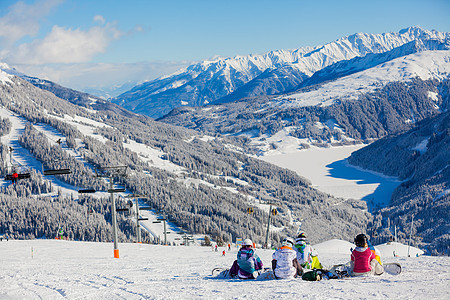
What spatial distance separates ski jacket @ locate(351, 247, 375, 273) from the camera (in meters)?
18.1

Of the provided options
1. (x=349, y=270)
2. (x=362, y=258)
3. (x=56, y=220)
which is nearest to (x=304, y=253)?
(x=349, y=270)

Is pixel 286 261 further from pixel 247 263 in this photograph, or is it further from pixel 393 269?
pixel 393 269

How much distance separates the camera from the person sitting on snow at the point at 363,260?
18.0 meters

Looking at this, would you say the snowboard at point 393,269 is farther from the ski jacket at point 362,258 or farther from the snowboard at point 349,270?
the ski jacket at point 362,258

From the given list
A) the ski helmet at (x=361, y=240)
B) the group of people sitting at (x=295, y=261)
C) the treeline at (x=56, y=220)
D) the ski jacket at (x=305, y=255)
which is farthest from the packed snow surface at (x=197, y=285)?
the treeline at (x=56, y=220)

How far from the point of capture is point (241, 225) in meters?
135

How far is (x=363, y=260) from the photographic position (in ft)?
59.6

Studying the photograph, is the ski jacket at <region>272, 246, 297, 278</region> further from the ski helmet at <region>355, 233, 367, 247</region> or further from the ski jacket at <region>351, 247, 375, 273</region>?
the ski helmet at <region>355, 233, 367, 247</region>

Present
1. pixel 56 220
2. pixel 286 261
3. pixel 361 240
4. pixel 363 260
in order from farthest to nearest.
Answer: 1. pixel 56 220
2. pixel 286 261
3. pixel 363 260
4. pixel 361 240

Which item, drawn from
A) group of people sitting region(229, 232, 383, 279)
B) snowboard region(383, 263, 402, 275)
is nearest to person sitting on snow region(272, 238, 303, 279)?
group of people sitting region(229, 232, 383, 279)

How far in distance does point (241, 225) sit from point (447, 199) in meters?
69.0

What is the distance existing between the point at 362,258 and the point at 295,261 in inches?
114

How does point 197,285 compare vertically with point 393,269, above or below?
below

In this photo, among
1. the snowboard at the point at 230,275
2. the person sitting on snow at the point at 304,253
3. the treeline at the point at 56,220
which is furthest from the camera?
the treeline at the point at 56,220
